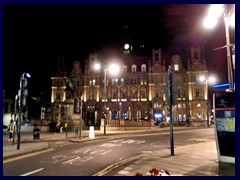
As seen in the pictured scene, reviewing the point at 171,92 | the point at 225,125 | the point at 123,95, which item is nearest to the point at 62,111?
the point at 171,92

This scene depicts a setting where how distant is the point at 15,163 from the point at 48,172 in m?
2.83

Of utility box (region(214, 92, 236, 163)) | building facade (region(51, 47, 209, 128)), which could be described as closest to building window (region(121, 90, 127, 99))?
building facade (region(51, 47, 209, 128))

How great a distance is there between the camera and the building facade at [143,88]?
6681 cm

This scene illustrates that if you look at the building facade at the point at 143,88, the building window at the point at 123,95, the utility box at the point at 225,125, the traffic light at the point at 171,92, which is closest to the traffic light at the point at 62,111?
the building facade at the point at 143,88

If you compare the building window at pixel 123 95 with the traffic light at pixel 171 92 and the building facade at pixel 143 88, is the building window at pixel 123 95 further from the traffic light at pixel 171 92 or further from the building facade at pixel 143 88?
the traffic light at pixel 171 92

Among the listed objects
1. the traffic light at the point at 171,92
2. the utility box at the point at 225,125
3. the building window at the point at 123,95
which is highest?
the building window at the point at 123,95

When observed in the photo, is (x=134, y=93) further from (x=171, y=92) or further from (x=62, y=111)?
(x=171, y=92)

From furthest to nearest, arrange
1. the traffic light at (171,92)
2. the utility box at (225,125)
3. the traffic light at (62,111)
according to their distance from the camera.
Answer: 1. the traffic light at (62,111)
2. the traffic light at (171,92)
3. the utility box at (225,125)

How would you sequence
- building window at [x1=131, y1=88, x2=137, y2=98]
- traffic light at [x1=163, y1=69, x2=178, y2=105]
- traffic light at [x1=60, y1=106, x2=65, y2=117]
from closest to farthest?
traffic light at [x1=163, y1=69, x2=178, y2=105], traffic light at [x1=60, y1=106, x2=65, y2=117], building window at [x1=131, y1=88, x2=137, y2=98]

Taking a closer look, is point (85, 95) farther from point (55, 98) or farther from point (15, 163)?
point (15, 163)

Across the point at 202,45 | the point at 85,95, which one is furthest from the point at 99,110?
the point at 202,45

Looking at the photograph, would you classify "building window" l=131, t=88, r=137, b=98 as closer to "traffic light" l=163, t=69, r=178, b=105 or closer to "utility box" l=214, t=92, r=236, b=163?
"traffic light" l=163, t=69, r=178, b=105

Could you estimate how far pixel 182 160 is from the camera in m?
10.7

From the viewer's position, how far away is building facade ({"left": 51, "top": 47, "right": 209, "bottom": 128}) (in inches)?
2630
